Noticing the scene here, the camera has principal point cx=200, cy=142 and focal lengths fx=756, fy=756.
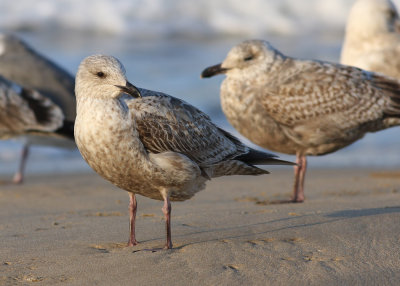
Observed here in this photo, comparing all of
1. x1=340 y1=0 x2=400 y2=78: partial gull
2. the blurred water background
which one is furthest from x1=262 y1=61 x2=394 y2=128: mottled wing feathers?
the blurred water background

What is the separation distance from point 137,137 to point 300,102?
2.78 meters

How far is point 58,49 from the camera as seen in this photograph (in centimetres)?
1847

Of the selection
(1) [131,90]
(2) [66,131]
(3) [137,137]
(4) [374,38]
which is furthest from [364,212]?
(4) [374,38]

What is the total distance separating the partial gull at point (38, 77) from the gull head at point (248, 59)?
2482 millimetres

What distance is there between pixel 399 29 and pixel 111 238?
6.67 meters

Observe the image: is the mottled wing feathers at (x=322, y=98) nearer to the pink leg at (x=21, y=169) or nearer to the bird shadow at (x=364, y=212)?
the bird shadow at (x=364, y=212)

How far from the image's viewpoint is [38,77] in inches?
378

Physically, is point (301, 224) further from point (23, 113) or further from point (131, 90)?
point (23, 113)

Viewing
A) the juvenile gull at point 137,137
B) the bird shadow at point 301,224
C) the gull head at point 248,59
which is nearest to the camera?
the juvenile gull at point 137,137

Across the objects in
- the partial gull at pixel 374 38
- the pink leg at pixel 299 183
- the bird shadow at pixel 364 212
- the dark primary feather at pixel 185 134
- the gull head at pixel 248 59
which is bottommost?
the bird shadow at pixel 364 212

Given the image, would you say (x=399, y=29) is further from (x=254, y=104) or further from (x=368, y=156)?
(x=254, y=104)

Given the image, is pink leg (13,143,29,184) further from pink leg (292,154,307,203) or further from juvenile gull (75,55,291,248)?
juvenile gull (75,55,291,248)

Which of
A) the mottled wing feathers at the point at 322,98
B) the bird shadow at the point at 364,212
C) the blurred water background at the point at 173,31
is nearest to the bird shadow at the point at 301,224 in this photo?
the bird shadow at the point at 364,212

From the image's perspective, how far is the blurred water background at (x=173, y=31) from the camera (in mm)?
16688
